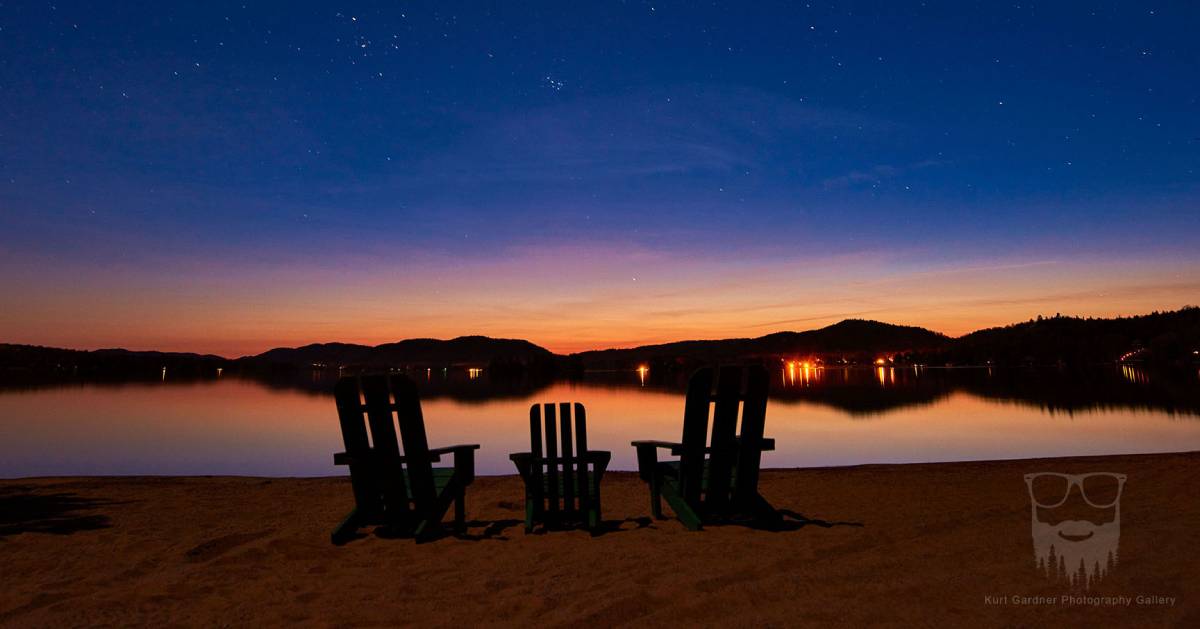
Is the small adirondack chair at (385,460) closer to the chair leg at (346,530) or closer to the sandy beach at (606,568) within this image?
the chair leg at (346,530)

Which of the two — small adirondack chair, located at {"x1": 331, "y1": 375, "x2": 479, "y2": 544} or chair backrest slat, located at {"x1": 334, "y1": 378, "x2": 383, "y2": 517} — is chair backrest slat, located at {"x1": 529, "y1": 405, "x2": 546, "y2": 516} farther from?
chair backrest slat, located at {"x1": 334, "y1": 378, "x2": 383, "y2": 517}

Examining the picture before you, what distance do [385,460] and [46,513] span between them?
4975 mm

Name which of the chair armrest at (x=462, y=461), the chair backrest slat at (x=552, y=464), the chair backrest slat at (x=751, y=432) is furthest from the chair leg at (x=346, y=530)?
the chair backrest slat at (x=751, y=432)

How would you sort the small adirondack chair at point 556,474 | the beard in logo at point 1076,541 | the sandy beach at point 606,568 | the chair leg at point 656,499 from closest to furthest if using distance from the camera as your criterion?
the sandy beach at point 606,568, the beard in logo at point 1076,541, the small adirondack chair at point 556,474, the chair leg at point 656,499

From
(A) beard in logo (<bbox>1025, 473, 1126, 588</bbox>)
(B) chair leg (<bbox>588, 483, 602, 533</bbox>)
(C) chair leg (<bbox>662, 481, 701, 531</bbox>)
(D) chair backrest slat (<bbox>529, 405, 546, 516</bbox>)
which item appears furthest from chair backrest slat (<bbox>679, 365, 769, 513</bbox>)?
(A) beard in logo (<bbox>1025, 473, 1126, 588</bbox>)

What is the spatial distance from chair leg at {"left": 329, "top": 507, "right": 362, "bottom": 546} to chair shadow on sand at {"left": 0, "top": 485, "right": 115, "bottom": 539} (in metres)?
3.09

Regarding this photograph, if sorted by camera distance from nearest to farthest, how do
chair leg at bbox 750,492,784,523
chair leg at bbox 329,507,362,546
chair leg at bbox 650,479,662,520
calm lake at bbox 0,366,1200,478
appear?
chair leg at bbox 329,507,362,546, chair leg at bbox 750,492,784,523, chair leg at bbox 650,479,662,520, calm lake at bbox 0,366,1200,478

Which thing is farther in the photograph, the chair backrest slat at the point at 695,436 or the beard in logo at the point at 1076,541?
the chair backrest slat at the point at 695,436

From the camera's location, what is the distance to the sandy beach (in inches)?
175

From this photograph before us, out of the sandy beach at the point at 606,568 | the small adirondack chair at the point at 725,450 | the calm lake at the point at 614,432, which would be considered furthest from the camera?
the calm lake at the point at 614,432

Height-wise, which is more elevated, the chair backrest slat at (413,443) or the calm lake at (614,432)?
the chair backrest slat at (413,443)

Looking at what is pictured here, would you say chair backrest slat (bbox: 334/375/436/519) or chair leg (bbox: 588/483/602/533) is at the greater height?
chair backrest slat (bbox: 334/375/436/519)

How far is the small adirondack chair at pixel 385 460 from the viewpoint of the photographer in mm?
6727

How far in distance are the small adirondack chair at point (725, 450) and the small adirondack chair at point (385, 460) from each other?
226 centimetres
